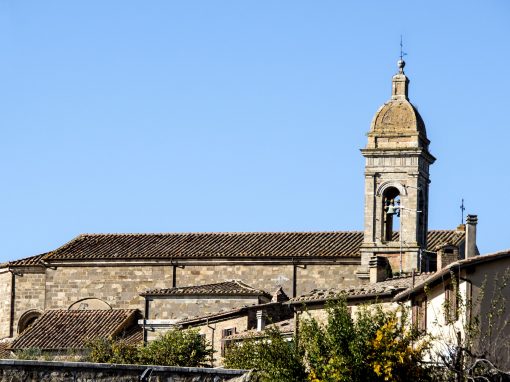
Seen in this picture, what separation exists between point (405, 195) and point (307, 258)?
3970 millimetres

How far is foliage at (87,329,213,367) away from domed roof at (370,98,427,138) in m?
14.8

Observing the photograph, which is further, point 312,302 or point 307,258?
point 307,258

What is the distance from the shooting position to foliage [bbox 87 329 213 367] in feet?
155

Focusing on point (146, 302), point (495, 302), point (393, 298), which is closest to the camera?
point (495, 302)

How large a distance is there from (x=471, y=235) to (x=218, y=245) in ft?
86.5

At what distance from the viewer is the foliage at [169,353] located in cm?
4725

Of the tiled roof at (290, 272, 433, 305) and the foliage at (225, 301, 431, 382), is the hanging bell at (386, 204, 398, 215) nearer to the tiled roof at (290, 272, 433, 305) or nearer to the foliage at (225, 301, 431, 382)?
the tiled roof at (290, 272, 433, 305)

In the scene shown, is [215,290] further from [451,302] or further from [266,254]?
[451,302]

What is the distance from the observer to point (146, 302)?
61656 millimetres

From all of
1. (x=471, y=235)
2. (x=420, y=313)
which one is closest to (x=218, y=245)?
(x=471, y=235)

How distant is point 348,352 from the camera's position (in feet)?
105

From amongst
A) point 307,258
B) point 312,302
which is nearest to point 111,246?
point 307,258

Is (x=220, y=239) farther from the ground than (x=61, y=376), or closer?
farther from the ground

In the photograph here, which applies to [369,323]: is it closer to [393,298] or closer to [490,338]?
[490,338]
